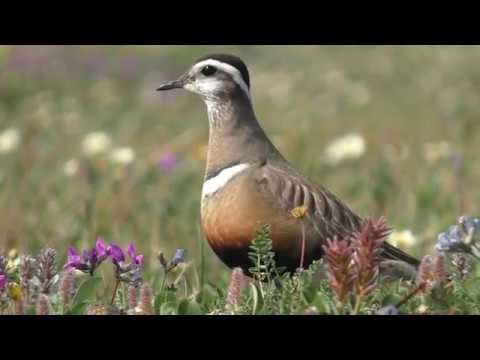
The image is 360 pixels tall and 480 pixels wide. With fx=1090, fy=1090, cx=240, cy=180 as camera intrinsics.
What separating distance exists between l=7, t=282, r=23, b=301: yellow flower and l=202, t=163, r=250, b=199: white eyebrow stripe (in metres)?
1.29

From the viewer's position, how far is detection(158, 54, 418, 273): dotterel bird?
4680 mm

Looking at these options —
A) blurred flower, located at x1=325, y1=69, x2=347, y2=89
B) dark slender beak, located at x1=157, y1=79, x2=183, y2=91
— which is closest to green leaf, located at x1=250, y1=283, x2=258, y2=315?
dark slender beak, located at x1=157, y1=79, x2=183, y2=91

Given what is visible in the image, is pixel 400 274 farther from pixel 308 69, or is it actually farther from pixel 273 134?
pixel 308 69

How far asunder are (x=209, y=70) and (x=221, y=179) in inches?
30.5

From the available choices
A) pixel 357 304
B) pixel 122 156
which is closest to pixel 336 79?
pixel 122 156

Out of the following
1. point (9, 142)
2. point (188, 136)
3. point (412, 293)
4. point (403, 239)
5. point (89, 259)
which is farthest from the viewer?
point (188, 136)

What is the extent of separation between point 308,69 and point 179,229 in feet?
30.6

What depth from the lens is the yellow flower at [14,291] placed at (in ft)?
12.4

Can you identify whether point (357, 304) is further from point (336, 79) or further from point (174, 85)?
point (336, 79)

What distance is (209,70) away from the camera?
5.53m

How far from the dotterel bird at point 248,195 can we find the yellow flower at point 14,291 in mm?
1129

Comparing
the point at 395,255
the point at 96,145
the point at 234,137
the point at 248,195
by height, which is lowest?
the point at 395,255

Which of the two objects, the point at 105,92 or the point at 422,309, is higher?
the point at 105,92

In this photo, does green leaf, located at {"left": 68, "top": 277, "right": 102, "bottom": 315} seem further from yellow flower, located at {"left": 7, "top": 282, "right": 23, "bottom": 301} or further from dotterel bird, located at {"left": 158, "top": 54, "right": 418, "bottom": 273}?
dotterel bird, located at {"left": 158, "top": 54, "right": 418, "bottom": 273}
